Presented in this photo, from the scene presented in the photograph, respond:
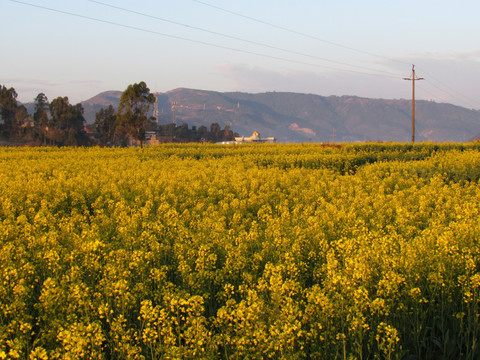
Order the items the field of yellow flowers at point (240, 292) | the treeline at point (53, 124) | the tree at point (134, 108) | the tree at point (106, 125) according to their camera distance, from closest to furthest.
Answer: the field of yellow flowers at point (240, 292), the tree at point (134, 108), the treeline at point (53, 124), the tree at point (106, 125)

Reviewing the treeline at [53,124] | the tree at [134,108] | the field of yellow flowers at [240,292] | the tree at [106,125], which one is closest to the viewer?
the field of yellow flowers at [240,292]

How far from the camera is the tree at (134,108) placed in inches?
2648

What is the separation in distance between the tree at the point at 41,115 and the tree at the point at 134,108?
85.2 ft

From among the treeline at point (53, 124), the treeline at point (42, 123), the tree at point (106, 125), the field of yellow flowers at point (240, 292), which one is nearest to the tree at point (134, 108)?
the treeline at point (53, 124)

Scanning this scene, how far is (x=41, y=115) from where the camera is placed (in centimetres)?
9200

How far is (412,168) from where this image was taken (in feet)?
60.1

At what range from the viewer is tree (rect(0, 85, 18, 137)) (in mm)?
90062

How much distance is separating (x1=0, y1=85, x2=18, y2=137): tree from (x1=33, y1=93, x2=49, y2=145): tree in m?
4.22

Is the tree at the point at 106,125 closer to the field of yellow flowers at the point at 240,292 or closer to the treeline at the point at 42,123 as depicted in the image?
the treeline at the point at 42,123

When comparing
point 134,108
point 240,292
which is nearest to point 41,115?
point 134,108

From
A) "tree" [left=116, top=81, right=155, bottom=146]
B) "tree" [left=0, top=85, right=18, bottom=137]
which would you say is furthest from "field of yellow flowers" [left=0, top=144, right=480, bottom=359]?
"tree" [left=0, top=85, right=18, bottom=137]

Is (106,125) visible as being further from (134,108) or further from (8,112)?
(134,108)

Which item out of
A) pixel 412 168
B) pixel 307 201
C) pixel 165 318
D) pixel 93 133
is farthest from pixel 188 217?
pixel 93 133

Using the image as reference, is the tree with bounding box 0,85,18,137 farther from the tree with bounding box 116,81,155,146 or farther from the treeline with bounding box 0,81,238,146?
the tree with bounding box 116,81,155,146
